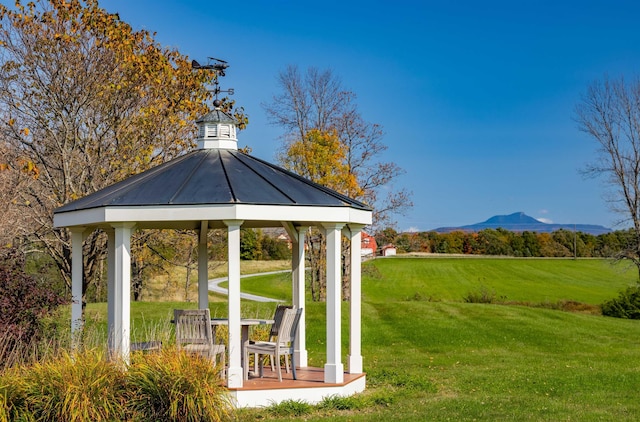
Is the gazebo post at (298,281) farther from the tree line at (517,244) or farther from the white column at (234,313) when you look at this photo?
the tree line at (517,244)

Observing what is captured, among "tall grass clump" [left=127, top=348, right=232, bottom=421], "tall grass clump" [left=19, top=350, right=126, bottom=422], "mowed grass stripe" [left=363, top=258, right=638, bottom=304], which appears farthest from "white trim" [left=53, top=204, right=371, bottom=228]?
"mowed grass stripe" [left=363, top=258, right=638, bottom=304]

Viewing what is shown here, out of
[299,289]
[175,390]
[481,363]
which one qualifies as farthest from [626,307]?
[175,390]

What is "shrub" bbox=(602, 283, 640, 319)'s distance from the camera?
28109mm

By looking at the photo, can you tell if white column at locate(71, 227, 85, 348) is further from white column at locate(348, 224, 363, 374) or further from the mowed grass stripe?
the mowed grass stripe

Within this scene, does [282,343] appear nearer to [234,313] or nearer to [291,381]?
[291,381]

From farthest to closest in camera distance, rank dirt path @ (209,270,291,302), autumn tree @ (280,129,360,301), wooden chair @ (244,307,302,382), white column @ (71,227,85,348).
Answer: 1. dirt path @ (209,270,291,302)
2. autumn tree @ (280,129,360,301)
3. white column @ (71,227,85,348)
4. wooden chair @ (244,307,302,382)

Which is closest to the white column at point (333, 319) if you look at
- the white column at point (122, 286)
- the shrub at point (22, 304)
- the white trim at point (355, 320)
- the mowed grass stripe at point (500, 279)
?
the white trim at point (355, 320)

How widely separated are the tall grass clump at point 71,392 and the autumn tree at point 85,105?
7.68 metres

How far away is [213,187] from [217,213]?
0.60 metres

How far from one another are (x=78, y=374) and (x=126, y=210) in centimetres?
248

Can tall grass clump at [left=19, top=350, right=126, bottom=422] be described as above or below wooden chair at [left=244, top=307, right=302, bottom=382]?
below

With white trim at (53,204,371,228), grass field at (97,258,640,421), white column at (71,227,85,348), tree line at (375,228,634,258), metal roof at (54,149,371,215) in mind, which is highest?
tree line at (375,228,634,258)

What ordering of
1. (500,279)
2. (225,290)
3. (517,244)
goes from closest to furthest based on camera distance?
(225,290), (500,279), (517,244)

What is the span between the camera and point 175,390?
8.79 meters
